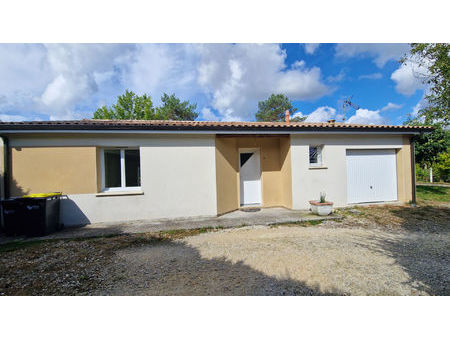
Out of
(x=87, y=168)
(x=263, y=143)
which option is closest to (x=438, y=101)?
(x=263, y=143)

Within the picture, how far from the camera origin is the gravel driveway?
2654mm

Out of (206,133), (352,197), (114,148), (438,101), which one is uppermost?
(438,101)

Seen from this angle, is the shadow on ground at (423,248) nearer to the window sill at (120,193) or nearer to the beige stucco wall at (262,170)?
the beige stucco wall at (262,170)

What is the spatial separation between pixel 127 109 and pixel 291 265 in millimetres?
30342

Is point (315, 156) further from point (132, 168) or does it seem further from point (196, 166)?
point (132, 168)

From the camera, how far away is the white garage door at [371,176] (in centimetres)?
783

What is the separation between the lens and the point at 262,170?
8094 millimetres

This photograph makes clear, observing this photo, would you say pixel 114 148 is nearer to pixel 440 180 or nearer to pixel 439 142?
pixel 439 142

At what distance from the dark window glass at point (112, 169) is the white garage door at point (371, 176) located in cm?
949

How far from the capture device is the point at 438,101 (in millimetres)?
11023

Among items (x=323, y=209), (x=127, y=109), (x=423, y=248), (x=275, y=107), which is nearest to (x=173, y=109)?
(x=127, y=109)

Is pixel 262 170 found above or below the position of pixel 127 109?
below

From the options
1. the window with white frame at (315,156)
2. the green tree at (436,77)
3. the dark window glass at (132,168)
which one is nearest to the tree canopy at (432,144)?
the green tree at (436,77)

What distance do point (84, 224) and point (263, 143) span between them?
750cm
